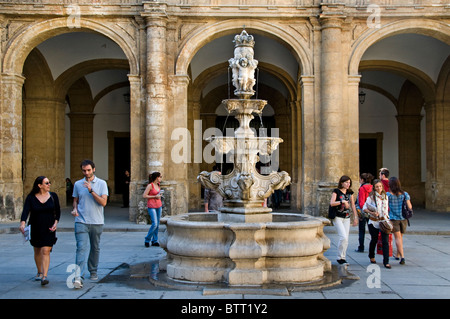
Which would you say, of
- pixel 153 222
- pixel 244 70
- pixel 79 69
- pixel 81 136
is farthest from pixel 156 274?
pixel 81 136

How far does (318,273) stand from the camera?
20.5 ft

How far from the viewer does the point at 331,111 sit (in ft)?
42.9

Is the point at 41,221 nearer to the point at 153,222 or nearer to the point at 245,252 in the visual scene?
the point at 245,252

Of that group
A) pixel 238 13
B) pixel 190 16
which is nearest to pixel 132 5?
pixel 190 16

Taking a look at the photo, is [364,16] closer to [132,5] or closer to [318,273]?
[132,5]

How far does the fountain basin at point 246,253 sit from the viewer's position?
19.5ft

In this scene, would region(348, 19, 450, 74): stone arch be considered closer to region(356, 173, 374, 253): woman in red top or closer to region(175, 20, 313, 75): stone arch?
region(175, 20, 313, 75): stone arch

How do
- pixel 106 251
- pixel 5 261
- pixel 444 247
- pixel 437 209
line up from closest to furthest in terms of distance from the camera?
pixel 5 261 < pixel 106 251 < pixel 444 247 < pixel 437 209

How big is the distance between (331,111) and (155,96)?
181 inches

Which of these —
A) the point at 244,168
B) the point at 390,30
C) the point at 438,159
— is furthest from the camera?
the point at 438,159

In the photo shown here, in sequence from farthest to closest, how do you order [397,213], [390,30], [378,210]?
[390,30], [397,213], [378,210]

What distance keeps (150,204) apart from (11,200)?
19.5 ft

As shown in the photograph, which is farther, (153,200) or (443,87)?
(443,87)

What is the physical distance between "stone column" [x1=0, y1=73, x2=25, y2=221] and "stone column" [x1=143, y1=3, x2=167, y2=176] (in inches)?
142
